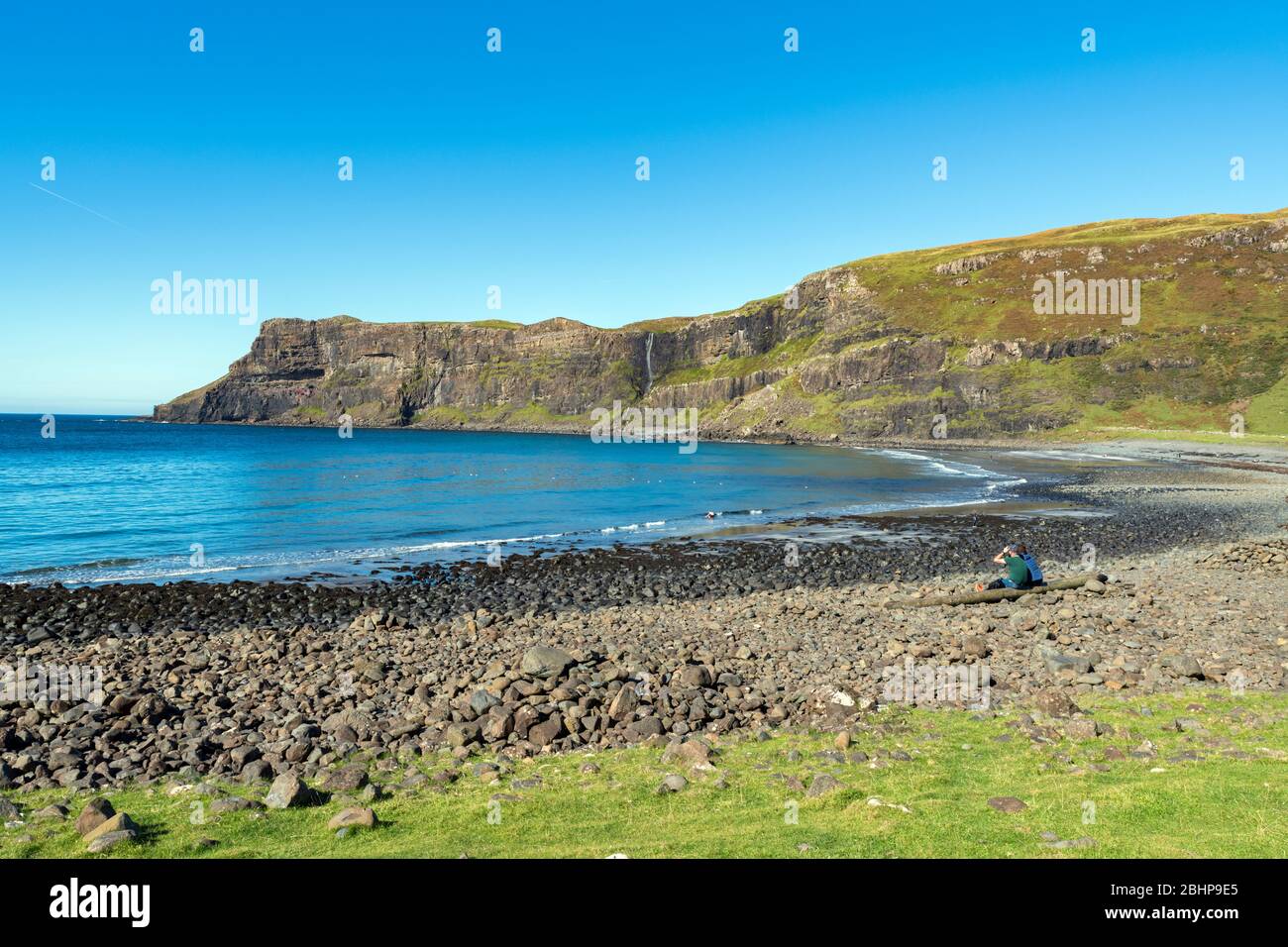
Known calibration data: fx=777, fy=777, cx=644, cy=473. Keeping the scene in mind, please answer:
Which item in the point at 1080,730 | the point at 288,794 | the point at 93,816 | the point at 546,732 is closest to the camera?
the point at 93,816

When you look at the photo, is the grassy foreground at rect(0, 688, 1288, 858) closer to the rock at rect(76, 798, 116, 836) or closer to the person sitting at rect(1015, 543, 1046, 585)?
the rock at rect(76, 798, 116, 836)

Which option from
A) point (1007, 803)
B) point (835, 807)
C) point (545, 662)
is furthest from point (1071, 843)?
point (545, 662)

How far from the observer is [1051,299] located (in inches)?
7638

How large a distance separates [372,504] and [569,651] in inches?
1914

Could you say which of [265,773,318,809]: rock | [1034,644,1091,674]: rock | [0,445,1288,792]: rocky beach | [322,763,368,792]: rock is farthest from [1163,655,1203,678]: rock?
[265,773,318,809]: rock

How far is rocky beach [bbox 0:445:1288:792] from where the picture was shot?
44.9 ft

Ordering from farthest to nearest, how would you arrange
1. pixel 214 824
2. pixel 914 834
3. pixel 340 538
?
pixel 340 538 → pixel 214 824 → pixel 914 834

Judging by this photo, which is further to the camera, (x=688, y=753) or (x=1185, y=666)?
(x=1185, y=666)

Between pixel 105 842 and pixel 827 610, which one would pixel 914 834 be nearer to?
pixel 105 842

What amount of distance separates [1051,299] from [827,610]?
200758mm

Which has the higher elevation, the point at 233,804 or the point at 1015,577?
the point at 1015,577

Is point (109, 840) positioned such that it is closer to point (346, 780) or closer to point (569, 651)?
point (346, 780)

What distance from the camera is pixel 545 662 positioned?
53.7ft
